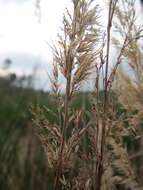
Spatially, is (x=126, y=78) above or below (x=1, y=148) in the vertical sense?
above

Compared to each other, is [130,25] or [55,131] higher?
[130,25]

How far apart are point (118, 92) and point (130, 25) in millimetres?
177

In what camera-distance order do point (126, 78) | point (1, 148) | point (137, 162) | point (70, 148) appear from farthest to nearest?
point (137, 162) < point (1, 148) < point (126, 78) < point (70, 148)

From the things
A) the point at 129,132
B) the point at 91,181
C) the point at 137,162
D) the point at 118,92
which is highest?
the point at 118,92

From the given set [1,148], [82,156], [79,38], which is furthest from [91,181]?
[1,148]

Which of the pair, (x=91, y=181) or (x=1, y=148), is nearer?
(x=91, y=181)

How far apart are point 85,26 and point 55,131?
0.87 ft

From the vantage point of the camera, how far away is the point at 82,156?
776mm

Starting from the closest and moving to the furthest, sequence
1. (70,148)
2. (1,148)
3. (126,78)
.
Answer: (70,148) → (126,78) → (1,148)

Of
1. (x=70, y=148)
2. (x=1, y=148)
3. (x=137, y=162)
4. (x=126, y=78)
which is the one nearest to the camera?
(x=70, y=148)

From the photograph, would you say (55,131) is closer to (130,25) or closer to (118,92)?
(118,92)

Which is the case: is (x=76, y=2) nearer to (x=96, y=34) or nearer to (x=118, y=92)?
(x=96, y=34)

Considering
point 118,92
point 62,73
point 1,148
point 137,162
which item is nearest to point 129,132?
point 118,92

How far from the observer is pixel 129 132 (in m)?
0.79
